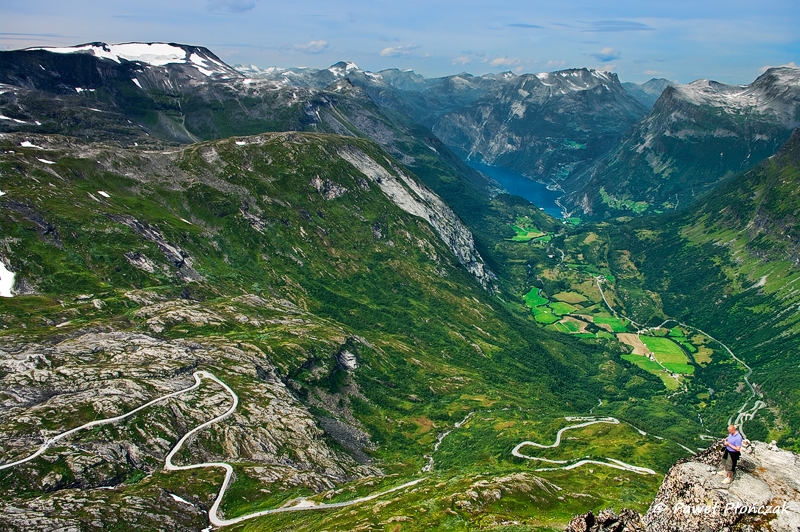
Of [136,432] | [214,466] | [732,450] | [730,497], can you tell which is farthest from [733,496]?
[136,432]

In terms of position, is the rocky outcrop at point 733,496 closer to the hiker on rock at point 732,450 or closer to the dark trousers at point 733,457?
the hiker on rock at point 732,450

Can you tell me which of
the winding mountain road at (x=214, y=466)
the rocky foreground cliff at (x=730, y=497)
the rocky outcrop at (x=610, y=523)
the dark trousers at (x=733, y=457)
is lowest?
the winding mountain road at (x=214, y=466)

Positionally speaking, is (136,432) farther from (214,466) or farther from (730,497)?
(730,497)

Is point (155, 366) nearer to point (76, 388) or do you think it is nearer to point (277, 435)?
point (76, 388)

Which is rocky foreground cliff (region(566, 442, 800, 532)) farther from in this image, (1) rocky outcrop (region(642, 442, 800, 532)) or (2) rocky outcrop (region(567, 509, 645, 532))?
(2) rocky outcrop (region(567, 509, 645, 532))

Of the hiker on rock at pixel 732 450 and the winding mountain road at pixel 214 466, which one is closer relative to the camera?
the hiker on rock at pixel 732 450

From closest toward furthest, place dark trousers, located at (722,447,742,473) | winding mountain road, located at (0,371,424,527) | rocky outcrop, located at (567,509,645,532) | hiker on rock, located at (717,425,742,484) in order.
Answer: hiker on rock, located at (717,425,742,484), dark trousers, located at (722,447,742,473), rocky outcrop, located at (567,509,645,532), winding mountain road, located at (0,371,424,527)

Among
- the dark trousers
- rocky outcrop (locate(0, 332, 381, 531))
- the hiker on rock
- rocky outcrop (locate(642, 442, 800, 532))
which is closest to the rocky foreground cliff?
rocky outcrop (locate(642, 442, 800, 532))

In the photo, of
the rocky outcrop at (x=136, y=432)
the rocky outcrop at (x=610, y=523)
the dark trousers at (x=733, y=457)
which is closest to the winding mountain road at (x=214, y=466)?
the rocky outcrop at (x=136, y=432)
